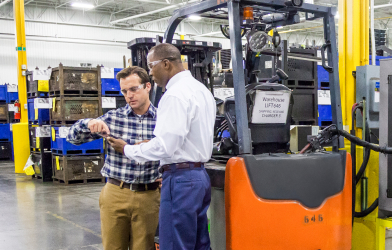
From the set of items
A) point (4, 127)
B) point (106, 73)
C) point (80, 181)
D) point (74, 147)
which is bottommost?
point (80, 181)

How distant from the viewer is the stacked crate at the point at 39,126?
10.1m

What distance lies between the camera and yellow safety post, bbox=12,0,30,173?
38.4 feet

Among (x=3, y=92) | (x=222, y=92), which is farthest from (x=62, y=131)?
(x=3, y=92)

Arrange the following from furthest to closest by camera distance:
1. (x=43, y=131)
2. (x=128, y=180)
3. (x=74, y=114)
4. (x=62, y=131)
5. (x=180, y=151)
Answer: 1. (x=43, y=131)
2. (x=74, y=114)
3. (x=62, y=131)
4. (x=128, y=180)
5. (x=180, y=151)

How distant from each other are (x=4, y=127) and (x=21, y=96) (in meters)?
4.35

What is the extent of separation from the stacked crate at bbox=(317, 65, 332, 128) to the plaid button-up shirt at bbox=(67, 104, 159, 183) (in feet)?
14.9

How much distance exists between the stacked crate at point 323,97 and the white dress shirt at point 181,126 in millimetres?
4742

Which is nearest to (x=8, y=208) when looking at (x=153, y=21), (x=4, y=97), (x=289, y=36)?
(x=4, y=97)

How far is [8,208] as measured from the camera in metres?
7.55

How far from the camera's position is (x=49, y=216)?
6895 millimetres

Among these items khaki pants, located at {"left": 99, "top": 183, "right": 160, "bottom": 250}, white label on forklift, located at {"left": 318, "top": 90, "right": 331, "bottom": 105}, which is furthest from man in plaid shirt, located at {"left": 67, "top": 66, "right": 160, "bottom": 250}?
white label on forklift, located at {"left": 318, "top": 90, "right": 331, "bottom": 105}

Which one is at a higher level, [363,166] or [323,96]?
[323,96]

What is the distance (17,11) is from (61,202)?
630 centimetres

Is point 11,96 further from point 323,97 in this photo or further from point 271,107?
point 271,107
